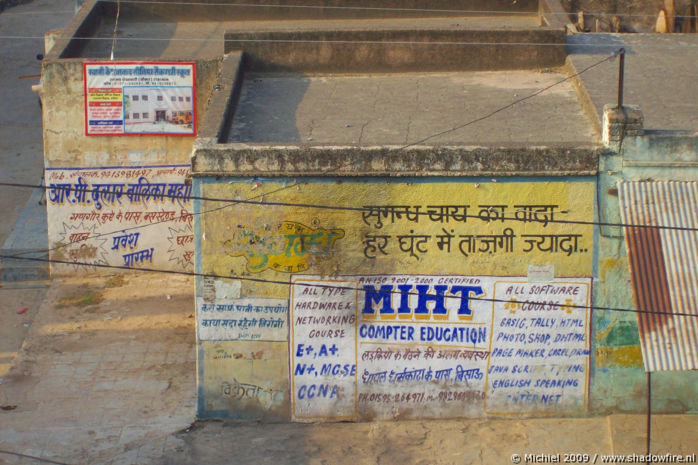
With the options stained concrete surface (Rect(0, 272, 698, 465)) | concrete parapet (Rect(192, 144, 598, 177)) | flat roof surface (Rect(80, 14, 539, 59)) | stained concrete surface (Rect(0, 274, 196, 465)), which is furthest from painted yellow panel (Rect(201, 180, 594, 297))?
flat roof surface (Rect(80, 14, 539, 59))

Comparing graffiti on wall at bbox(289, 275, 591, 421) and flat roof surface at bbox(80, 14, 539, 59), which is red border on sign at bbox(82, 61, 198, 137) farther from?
graffiti on wall at bbox(289, 275, 591, 421)

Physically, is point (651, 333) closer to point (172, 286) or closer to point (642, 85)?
point (642, 85)

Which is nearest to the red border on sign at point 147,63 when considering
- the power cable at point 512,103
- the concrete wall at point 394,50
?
the concrete wall at point 394,50

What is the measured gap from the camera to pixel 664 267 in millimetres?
9867

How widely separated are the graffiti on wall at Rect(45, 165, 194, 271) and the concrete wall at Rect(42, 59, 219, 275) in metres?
0.01

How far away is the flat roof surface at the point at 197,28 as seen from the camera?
599 inches

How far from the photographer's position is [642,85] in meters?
13.1

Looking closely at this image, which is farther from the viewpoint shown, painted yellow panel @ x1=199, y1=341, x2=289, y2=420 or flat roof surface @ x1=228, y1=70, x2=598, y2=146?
flat roof surface @ x1=228, y1=70, x2=598, y2=146

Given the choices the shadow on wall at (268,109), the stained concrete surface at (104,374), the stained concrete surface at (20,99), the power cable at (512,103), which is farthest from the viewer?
the stained concrete surface at (20,99)

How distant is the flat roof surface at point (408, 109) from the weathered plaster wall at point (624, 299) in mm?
523

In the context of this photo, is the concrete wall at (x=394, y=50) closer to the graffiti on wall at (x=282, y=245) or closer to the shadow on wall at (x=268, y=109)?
the shadow on wall at (x=268, y=109)

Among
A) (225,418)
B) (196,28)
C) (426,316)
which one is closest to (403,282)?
(426,316)

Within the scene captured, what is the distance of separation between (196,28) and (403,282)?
770 cm

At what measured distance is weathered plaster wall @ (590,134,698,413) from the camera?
10.2 meters
